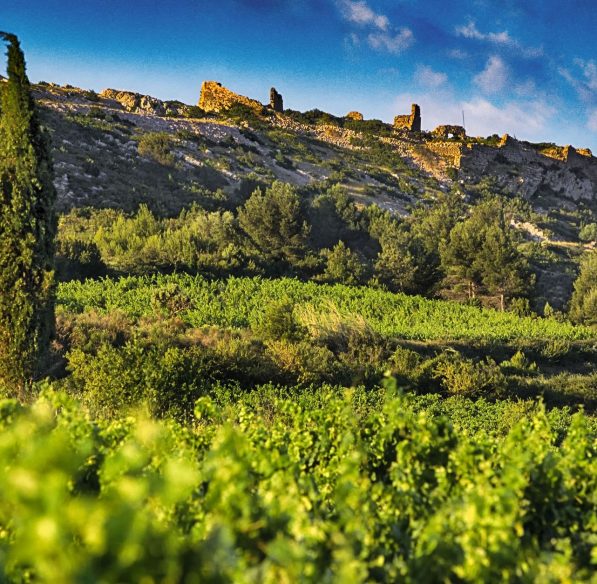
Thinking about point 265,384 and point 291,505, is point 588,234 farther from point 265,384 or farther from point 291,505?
point 291,505

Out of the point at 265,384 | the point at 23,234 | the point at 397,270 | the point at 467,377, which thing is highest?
the point at 397,270

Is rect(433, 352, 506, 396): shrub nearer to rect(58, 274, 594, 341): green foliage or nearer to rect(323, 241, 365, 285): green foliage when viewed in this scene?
rect(58, 274, 594, 341): green foliage

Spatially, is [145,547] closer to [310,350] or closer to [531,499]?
[531,499]

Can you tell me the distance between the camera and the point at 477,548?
2.58 metres

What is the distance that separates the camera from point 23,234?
9961 millimetres

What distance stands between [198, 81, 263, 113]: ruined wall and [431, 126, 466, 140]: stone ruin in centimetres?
2423

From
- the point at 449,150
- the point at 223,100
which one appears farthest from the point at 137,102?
the point at 449,150

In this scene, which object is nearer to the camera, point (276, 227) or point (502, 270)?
point (502, 270)

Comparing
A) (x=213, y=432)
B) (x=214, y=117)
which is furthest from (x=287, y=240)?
(x=214, y=117)

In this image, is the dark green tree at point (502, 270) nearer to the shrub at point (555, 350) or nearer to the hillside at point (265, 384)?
the hillside at point (265, 384)

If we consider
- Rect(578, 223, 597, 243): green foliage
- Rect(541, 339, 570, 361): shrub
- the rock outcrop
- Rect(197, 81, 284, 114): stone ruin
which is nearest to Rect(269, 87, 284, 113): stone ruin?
Rect(197, 81, 284, 114): stone ruin

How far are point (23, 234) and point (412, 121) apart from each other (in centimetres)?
6803

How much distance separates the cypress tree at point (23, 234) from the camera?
9.57 m

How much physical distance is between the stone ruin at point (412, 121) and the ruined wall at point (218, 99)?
20.1 meters
